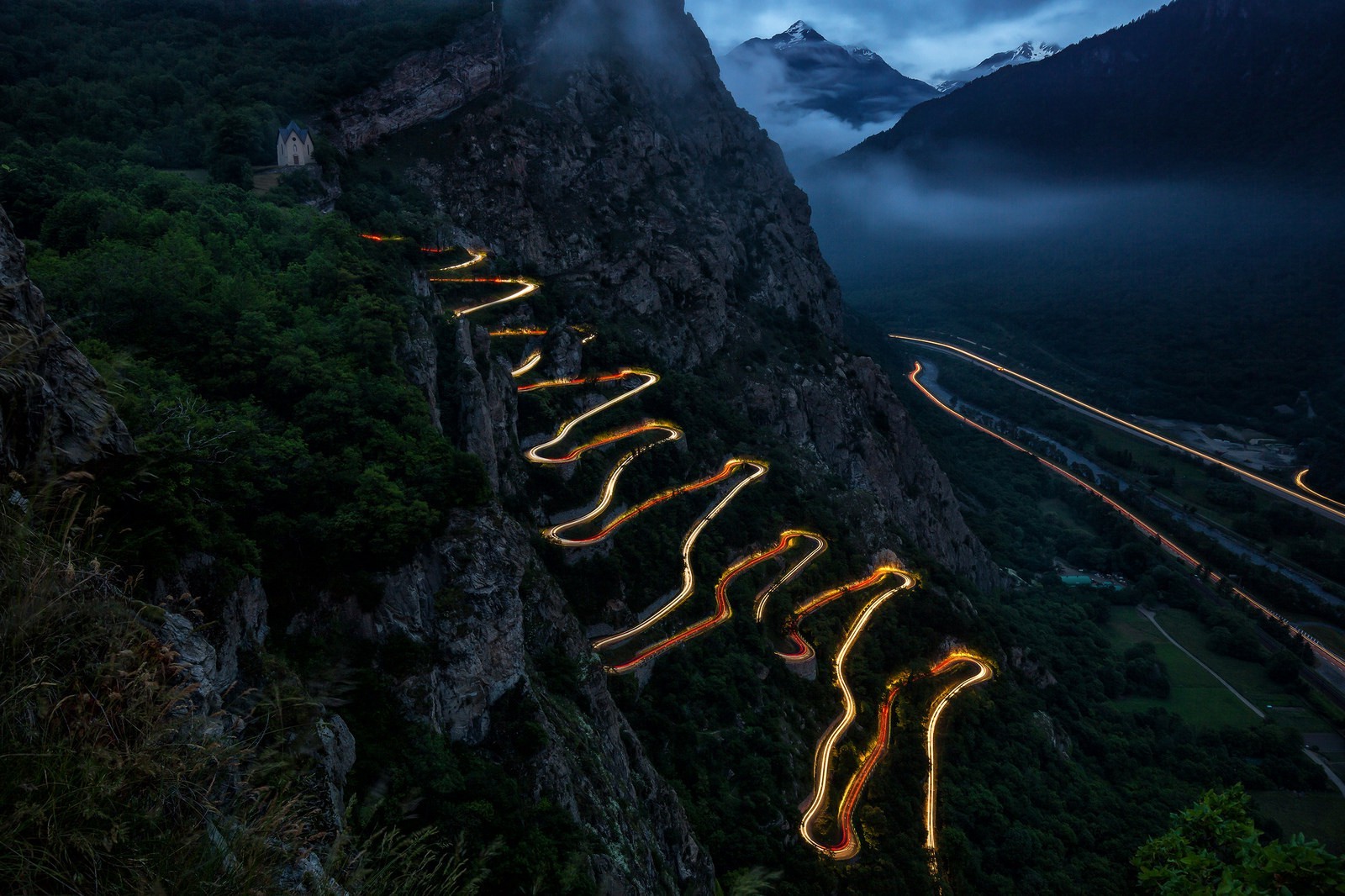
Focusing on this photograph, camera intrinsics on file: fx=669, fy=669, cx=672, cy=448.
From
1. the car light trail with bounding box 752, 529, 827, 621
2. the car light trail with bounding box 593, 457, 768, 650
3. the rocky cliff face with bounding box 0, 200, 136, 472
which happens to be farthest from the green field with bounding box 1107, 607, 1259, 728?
the rocky cliff face with bounding box 0, 200, 136, 472

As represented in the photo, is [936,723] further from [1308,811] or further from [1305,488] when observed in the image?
[1305,488]

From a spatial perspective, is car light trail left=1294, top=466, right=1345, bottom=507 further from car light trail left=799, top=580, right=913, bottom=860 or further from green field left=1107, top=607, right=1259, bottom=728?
car light trail left=799, top=580, right=913, bottom=860

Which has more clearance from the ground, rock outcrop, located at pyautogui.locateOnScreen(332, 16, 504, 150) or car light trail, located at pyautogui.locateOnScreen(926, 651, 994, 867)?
rock outcrop, located at pyautogui.locateOnScreen(332, 16, 504, 150)

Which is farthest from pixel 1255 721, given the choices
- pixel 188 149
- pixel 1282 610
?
pixel 188 149

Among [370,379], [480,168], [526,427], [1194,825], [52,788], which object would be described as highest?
[480,168]

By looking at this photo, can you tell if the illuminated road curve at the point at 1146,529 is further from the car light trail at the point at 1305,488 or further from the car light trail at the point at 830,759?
the car light trail at the point at 830,759

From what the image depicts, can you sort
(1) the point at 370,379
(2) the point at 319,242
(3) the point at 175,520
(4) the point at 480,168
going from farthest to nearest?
(4) the point at 480,168 → (2) the point at 319,242 → (1) the point at 370,379 → (3) the point at 175,520

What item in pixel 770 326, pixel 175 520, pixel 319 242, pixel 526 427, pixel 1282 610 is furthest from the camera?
pixel 1282 610

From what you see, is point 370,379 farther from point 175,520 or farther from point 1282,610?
point 1282,610
